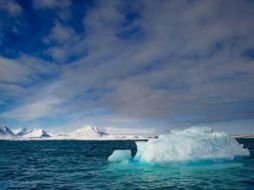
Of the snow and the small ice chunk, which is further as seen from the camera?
the small ice chunk

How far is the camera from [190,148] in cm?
3362

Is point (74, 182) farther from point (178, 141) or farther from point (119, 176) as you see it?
point (178, 141)

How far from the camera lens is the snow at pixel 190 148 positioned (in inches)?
1320

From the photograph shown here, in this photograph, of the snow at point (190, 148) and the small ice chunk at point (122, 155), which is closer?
the snow at point (190, 148)

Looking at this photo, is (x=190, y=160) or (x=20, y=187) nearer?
(x=20, y=187)

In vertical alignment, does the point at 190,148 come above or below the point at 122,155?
above

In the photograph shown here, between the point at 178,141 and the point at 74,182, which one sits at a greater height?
the point at 178,141

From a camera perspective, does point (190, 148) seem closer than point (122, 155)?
Yes

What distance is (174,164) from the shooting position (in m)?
34.0

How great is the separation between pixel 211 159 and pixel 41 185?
19.1 metres

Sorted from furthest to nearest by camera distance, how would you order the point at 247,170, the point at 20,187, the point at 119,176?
1. the point at 247,170
2. the point at 119,176
3. the point at 20,187

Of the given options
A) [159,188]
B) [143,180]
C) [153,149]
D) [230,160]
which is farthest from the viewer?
[230,160]

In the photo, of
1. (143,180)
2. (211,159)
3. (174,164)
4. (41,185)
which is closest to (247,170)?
(211,159)

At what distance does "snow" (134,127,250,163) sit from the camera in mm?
33531
